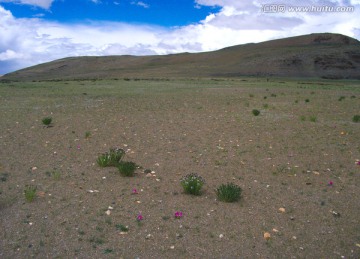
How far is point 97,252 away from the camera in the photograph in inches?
213

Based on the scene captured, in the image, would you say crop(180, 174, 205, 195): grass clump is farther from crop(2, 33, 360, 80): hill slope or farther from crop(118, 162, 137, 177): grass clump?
crop(2, 33, 360, 80): hill slope

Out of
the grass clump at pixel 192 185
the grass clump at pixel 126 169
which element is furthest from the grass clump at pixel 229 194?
the grass clump at pixel 126 169

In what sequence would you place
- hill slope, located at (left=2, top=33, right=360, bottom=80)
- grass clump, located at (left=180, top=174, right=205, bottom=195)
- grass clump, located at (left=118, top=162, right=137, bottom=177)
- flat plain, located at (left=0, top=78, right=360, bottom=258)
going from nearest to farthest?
flat plain, located at (left=0, top=78, right=360, bottom=258)
grass clump, located at (left=180, top=174, right=205, bottom=195)
grass clump, located at (left=118, top=162, right=137, bottom=177)
hill slope, located at (left=2, top=33, right=360, bottom=80)

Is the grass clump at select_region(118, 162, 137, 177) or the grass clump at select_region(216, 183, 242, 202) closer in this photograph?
the grass clump at select_region(216, 183, 242, 202)

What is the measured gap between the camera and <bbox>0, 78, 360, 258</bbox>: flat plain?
566cm

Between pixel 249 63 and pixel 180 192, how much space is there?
4497 inches

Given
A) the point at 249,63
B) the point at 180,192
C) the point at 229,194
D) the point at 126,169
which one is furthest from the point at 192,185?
the point at 249,63

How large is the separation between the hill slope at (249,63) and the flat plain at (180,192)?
269 feet

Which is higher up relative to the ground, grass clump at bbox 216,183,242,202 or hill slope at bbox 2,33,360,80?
hill slope at bbox 2,33,360,80

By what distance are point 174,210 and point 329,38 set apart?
481 feet

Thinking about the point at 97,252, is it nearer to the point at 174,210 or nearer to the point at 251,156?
the point at 174,210

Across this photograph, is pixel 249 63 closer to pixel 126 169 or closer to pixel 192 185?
pixel 126 169

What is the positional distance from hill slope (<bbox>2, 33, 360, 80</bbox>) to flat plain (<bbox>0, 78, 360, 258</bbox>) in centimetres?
8202

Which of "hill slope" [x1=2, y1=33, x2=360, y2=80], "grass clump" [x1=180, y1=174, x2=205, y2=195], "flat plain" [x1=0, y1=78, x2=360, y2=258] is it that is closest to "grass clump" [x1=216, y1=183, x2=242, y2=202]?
"flat plain" [x1=0, y1=78, x2=360, y2=258]
